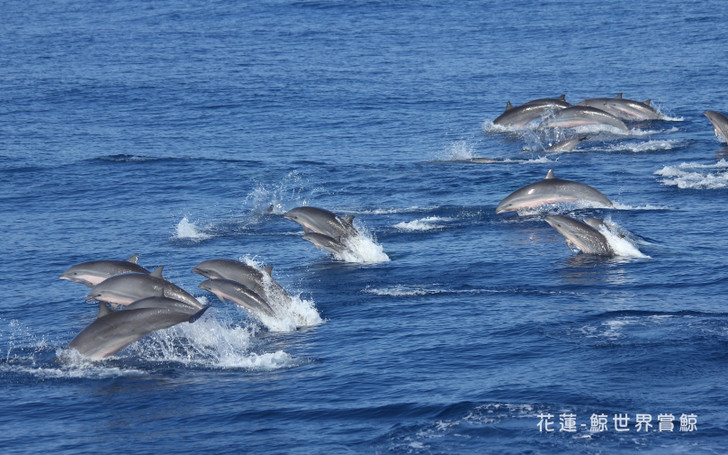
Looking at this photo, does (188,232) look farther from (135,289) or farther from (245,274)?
(135,289)

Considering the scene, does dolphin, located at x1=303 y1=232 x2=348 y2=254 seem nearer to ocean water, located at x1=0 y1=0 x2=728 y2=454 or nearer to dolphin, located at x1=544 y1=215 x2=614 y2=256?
ocean water, located at x1=0 y1=0 x2=728 y2=454

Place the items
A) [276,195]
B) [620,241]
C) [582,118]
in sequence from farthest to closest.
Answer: [582,118] < [276,195] < [620,241]

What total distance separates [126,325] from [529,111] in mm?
27834

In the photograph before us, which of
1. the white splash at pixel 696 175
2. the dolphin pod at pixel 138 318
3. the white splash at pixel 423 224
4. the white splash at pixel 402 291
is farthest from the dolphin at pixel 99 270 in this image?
the white splash at pixel 696 175

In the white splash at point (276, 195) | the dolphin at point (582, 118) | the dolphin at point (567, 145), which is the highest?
the dolphin at point (582, 118)

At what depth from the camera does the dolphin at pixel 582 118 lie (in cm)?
4572

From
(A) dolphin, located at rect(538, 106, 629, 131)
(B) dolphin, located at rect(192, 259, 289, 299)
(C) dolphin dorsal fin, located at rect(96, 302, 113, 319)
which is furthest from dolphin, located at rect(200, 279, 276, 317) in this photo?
(A) dolphin, located at rect(538, 106, 629, 131)

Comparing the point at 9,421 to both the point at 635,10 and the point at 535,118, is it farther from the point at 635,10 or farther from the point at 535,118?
the point at 635,10

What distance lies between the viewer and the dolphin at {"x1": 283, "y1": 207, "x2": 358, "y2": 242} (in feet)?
99.4

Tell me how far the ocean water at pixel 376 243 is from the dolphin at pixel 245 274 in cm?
80

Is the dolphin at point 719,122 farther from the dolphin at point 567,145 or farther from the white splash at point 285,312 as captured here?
the white splash at point 285,312

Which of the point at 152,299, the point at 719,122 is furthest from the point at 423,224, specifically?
the point at 719,122

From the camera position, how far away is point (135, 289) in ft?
80.9

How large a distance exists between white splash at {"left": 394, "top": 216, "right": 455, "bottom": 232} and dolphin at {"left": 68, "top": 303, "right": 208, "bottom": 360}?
1162 centimetres
